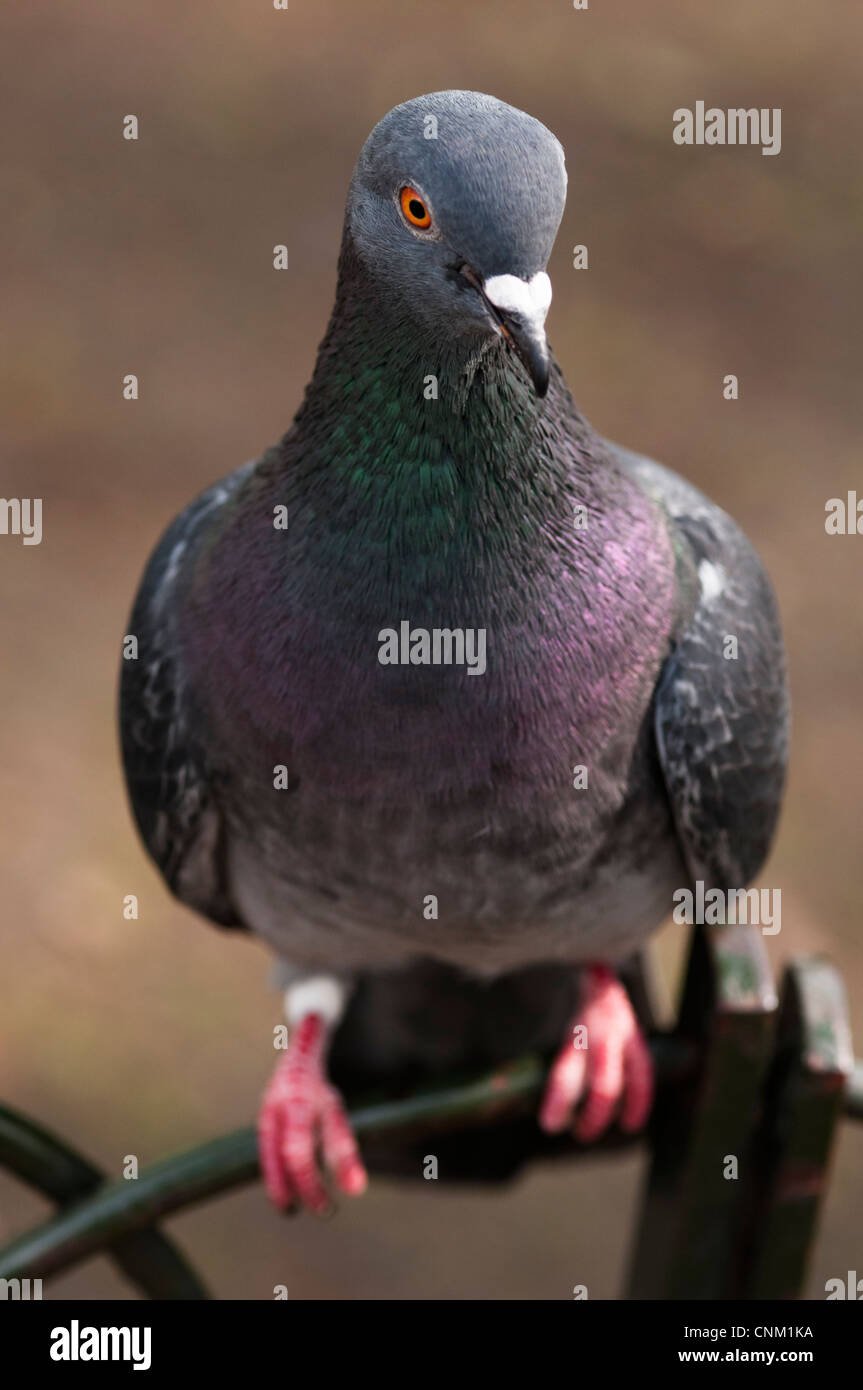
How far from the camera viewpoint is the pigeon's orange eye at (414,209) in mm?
2584

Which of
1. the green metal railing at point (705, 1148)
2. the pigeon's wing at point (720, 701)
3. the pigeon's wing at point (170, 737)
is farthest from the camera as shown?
the pigeon's wing at point (170, 737)

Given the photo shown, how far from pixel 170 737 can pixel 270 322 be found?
18.5 feet

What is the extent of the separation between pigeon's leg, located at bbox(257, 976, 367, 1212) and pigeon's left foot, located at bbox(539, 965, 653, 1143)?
45 cm

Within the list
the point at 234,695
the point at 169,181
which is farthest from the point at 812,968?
the point at 169,181

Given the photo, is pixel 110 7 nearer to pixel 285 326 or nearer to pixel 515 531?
pixel 285 326

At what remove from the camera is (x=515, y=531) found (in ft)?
9.53

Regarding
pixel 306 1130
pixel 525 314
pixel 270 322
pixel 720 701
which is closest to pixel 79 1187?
pixel 306 1130

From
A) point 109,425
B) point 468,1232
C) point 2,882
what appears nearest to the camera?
point 468,1232

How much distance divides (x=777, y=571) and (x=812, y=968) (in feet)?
15.7

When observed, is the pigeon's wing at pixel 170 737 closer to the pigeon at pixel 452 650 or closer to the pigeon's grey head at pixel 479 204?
the pigeon at pixel 452 650

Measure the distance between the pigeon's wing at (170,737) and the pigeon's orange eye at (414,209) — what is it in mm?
910

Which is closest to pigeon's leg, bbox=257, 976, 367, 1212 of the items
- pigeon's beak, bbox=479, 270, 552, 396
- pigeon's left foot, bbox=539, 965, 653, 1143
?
pigeon's left foot, bbox=539, 965, 653, 1143

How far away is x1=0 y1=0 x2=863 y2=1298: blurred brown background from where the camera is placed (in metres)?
6.73

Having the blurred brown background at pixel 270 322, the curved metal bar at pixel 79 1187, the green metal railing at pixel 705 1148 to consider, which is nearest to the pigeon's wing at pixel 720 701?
the green metal railing at pixel 705 1148
